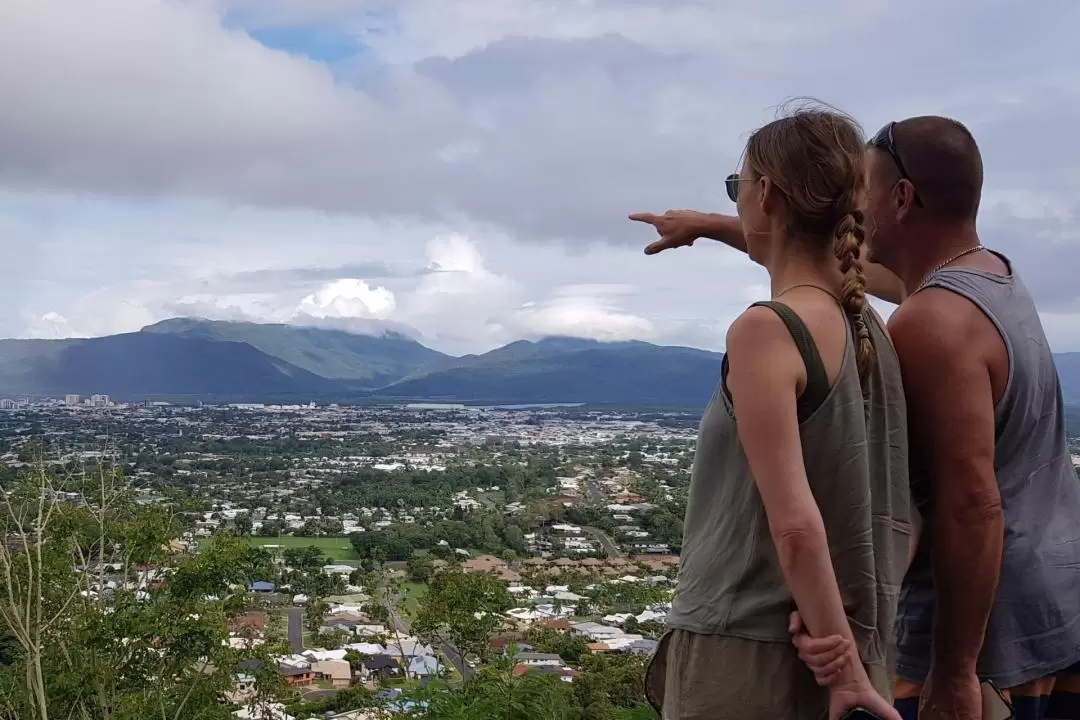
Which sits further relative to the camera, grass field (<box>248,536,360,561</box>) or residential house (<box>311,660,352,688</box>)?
grass field (<box>248,536,360,561</box>)

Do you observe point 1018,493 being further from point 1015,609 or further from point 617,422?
point 617,422

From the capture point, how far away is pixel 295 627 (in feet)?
38.2

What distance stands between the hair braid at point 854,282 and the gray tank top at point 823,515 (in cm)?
3

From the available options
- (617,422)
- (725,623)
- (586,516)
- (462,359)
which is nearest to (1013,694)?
(725,623)

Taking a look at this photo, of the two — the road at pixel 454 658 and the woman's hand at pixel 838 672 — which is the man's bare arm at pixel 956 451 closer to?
the woman's hand at pixel 838 672

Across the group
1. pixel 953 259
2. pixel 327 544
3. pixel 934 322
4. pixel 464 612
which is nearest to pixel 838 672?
pixel 934 322

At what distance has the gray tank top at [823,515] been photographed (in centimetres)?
99

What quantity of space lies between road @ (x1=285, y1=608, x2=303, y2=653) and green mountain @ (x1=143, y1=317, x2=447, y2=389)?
95.0m

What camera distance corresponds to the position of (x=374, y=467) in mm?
31047

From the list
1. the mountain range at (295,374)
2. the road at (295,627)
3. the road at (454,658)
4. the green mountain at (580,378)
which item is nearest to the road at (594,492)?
the road at (295,627)

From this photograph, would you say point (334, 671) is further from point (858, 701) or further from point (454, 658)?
point (858, 701)

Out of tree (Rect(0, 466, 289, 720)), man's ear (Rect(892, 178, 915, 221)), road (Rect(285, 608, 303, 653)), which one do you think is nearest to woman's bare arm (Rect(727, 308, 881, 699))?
man's ear (Rect(892, 178, 915, 221))

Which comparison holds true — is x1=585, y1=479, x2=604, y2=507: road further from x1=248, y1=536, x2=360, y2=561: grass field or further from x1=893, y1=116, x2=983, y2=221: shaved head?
x1=893, y1=116, x2=983, y2=221: shaved head

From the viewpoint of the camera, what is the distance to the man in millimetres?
1150
